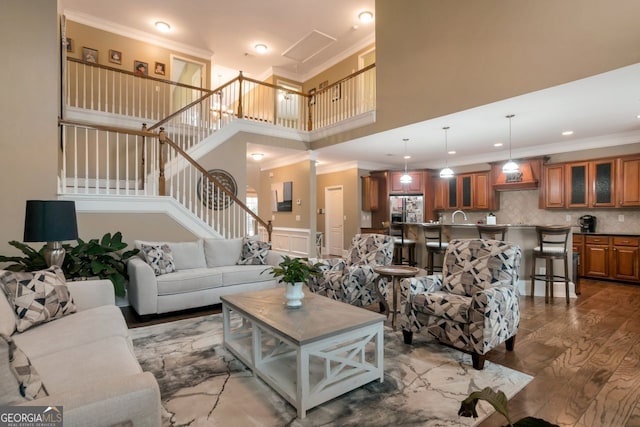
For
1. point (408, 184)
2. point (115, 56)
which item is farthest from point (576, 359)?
point (115, 56)

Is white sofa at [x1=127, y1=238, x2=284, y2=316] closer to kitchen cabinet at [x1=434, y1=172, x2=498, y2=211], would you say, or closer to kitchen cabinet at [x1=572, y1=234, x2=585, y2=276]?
kitchen cabinet at [x1=434, y1=172, x2=498, y2=211]

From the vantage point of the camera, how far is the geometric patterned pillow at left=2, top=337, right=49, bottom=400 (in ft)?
3.28

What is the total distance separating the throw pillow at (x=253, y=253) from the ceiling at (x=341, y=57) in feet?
9.61

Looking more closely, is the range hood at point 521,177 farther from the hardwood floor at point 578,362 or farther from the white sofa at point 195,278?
the white sofa at point 195,278

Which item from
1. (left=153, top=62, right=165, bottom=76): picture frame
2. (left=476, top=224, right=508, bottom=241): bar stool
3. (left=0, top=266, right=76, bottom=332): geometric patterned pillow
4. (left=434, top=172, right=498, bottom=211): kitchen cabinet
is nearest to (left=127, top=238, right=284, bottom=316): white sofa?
(left=0, top=266, right=76, bottom=332): geometric patterned pillow

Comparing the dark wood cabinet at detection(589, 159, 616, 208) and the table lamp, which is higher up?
the dark wood cabinet at detection(589, 159, 616, 208)

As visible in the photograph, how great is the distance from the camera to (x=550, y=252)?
4.57 metres

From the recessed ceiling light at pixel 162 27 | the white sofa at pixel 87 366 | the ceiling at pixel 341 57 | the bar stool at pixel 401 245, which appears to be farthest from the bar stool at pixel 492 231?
the recessed ceiling light at pixel 162 27

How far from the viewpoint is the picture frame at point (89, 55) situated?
263 inches

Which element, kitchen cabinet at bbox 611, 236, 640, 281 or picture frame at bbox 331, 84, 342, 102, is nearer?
kitchen cabinet at bbox 611, 236, 640, 281

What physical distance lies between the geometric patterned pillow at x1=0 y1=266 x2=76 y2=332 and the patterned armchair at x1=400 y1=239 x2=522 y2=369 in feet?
9.15

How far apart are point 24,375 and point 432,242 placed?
5.60 m

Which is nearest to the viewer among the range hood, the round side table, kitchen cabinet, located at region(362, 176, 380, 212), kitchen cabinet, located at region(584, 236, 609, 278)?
the round side table

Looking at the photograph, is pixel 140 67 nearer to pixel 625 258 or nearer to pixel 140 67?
pixel 140 67
